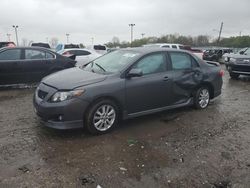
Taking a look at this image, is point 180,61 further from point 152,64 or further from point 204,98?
point 204,98

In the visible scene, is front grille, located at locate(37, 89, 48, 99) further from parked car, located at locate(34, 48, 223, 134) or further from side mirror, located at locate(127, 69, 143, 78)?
side mirror, located at locate(127, 69, 143, 78)

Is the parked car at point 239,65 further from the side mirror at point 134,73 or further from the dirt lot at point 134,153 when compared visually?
the side mirror at point 134,73

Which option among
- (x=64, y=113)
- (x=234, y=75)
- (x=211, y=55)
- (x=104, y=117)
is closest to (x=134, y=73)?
(x=104, y=117)

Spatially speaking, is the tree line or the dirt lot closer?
the dirt lot

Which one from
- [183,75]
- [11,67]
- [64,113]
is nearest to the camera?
[64,113]

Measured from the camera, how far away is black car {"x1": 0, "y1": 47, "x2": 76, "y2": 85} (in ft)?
29.5

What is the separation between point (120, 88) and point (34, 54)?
537 cm

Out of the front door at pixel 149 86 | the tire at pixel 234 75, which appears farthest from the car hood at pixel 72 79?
the tire at pixel 234 75

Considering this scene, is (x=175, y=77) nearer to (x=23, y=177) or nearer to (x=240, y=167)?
(x=240, y=167)

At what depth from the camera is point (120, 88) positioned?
5.17 metres

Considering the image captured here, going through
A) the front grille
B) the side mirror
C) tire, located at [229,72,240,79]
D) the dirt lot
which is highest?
the side mirror

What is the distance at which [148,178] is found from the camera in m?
3.66

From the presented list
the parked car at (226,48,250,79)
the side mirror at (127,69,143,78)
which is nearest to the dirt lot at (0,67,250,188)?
the side mirror at (127,69,143,78)

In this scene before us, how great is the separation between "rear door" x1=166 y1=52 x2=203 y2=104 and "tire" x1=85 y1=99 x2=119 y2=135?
1658mm
